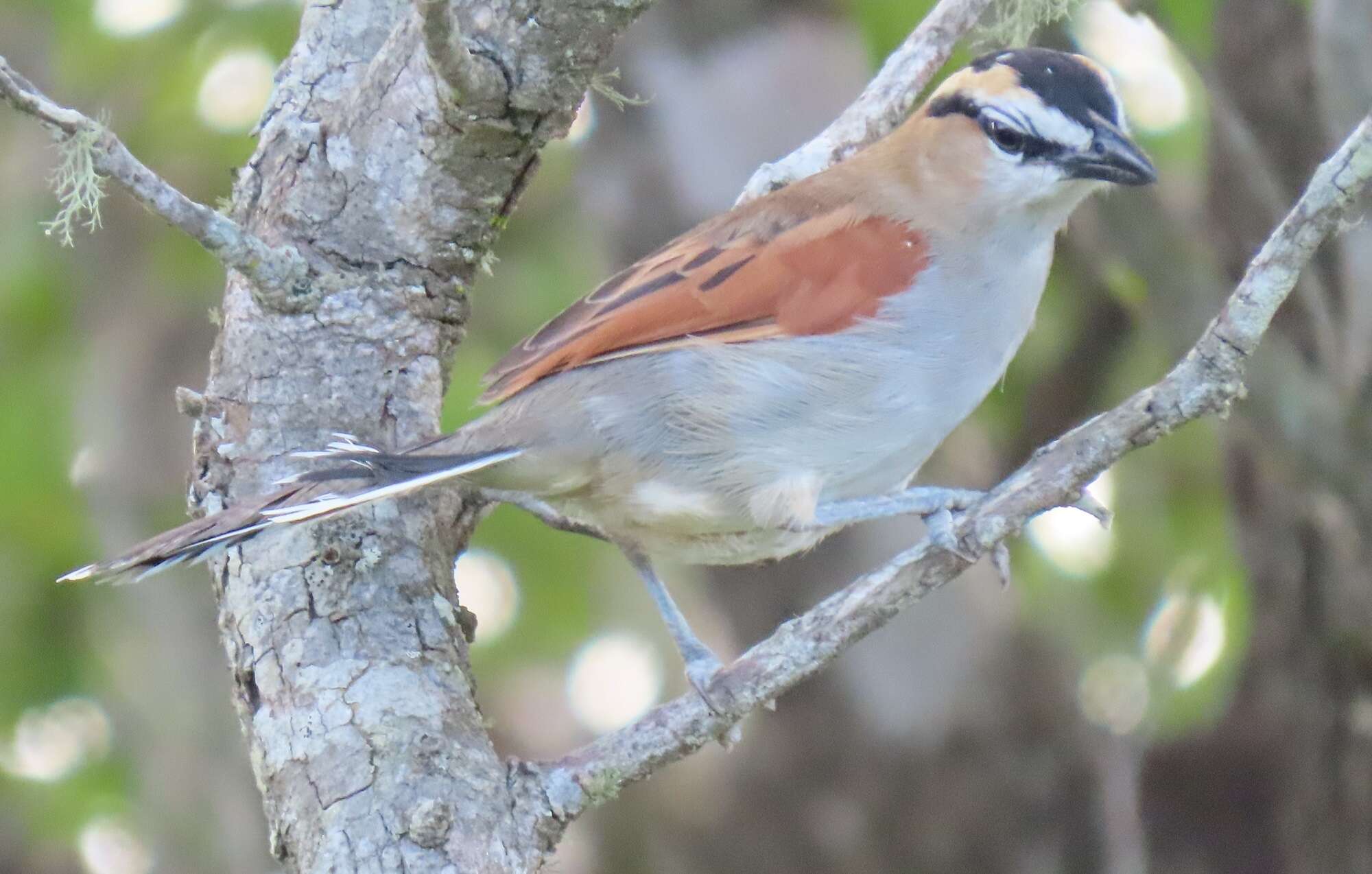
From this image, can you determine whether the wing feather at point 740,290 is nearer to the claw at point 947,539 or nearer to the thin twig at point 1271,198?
the claw at point 947,539

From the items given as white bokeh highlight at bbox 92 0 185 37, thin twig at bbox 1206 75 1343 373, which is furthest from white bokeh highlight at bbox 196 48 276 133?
thin twig at bbox 1206 75 1343 373

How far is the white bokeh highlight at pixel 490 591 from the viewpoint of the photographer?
630cm

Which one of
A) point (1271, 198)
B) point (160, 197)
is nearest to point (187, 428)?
point (160, 197)

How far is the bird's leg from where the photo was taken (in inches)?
129

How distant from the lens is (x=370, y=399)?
11.6 ft

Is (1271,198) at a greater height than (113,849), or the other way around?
(113,849)

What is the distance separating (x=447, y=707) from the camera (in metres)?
3.11

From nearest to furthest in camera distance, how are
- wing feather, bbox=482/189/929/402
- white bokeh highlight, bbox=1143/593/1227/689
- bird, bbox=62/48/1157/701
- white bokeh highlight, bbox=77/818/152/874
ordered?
bird, bbox=62/48/1157/701 → wing feather, bbox=482/189/929/402 → white bokeh highlight, bbox=1143/593/1227/689 → white bokeh highlight, bbox=77/818/152/874

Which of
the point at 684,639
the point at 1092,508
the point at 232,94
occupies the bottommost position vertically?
the point at 1092,508

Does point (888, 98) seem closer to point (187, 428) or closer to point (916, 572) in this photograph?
point (916, 572)

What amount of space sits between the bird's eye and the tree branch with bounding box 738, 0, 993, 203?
0.24m

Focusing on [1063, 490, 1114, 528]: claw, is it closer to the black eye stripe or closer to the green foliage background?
the black eye stripe

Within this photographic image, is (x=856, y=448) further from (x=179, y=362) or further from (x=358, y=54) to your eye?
(x=179, y=362)

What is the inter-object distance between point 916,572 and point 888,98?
5.55 feet
